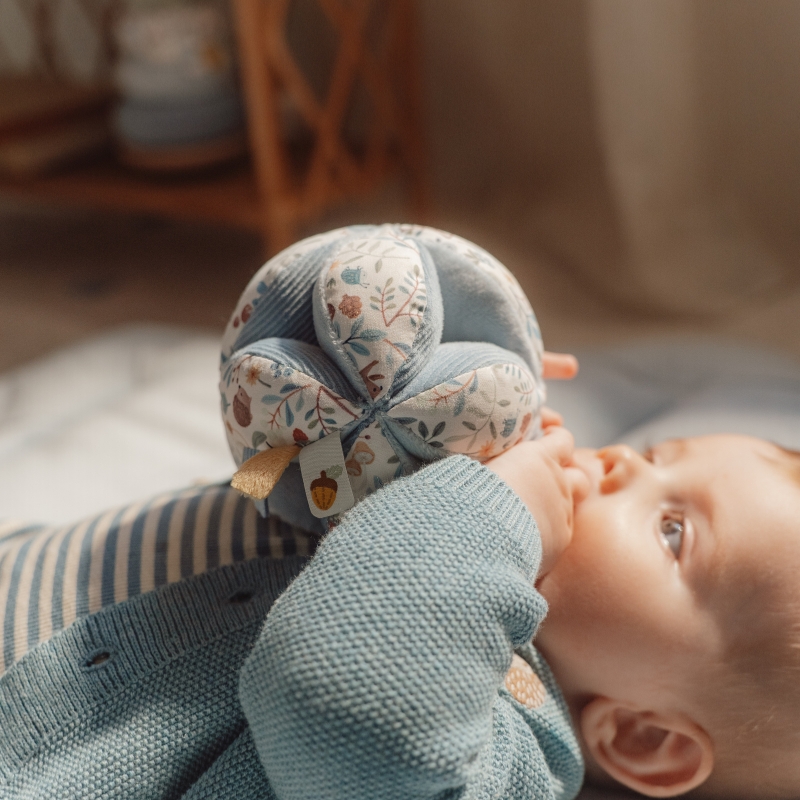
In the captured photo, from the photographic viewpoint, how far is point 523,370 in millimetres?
510

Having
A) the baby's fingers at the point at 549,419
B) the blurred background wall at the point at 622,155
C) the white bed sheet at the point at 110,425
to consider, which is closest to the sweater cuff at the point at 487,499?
the baby's fingers at the point at 549,419

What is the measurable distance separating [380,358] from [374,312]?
27mm

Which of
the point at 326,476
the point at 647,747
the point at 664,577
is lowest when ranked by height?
the point at 647,747

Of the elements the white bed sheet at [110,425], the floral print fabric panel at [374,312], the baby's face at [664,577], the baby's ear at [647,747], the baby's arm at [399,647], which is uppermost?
the floral print fabric panel at [374,312]

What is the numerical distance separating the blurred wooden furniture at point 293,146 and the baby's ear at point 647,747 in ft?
3.20

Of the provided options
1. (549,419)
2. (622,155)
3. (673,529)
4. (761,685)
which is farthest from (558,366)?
(622,155)

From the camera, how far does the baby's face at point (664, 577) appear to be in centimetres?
54

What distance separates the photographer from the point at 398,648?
426mm

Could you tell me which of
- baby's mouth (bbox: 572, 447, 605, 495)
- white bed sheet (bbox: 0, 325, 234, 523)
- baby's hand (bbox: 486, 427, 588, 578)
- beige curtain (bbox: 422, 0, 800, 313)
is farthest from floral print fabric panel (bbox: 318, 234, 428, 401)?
beige curtain (bbox: 422, 0, 800, 313)

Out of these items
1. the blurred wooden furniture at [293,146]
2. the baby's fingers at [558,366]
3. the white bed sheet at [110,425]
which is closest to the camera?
the baby's fingers at [558,366]

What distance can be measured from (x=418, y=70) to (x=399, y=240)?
1.08m

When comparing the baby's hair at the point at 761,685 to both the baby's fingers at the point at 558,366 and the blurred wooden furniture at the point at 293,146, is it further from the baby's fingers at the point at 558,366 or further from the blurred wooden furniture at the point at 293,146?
the blurred wooden furniture at the point at 293,146

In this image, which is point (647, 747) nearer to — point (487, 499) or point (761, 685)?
point (761, 685)

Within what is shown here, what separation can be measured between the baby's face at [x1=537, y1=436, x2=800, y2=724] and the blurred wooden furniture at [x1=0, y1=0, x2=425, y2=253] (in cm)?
91
